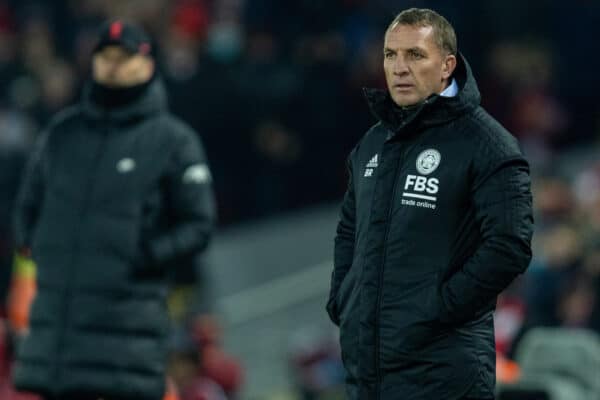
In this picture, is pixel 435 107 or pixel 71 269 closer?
pixel 435 107

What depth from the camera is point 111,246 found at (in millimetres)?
6059

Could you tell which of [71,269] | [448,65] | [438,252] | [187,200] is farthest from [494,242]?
[71,269]

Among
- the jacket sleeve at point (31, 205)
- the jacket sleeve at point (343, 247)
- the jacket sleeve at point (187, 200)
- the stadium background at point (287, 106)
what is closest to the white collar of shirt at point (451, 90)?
the jacket sleeve at point (343, 247)

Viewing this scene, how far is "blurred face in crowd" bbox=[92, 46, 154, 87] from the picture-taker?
6180mm

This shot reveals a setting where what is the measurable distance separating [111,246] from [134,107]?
58 centimetres

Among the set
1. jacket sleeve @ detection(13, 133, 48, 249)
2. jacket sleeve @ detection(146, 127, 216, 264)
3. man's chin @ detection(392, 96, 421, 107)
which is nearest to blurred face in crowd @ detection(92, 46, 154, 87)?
jacket sleeve @ detection(146, 127, 216, 264)

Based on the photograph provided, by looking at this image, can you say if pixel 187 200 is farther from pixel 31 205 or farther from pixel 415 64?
pixel 415 64

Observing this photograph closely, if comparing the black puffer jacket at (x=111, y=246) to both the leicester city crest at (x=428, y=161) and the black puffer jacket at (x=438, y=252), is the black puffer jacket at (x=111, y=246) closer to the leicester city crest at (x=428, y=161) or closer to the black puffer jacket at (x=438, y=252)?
the black puffer jacket at (x=438, y=252)

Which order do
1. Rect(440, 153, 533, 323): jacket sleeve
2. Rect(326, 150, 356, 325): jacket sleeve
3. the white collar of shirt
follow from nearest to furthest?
Rect(440, 153, 533, 323): jacket sleeve < the white collar of shirt < Rect(326, 150, 356, 325): jacket sleeve

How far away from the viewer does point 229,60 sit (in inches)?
484

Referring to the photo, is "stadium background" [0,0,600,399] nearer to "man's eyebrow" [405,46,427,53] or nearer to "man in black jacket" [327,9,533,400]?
"man in black jacket" [327,9,533,400]

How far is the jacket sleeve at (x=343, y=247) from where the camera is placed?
482 cm

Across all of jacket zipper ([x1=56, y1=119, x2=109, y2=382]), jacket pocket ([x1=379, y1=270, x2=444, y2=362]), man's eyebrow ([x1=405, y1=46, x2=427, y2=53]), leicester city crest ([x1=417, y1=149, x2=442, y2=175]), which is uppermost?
man's eyebrow ([x1=405, y1=46, x2=427, y2=53])

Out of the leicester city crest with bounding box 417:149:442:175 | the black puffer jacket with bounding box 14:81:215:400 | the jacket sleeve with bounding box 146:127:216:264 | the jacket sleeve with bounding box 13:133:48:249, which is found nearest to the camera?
the leicester city crest with bounding box 417:149:442:175
